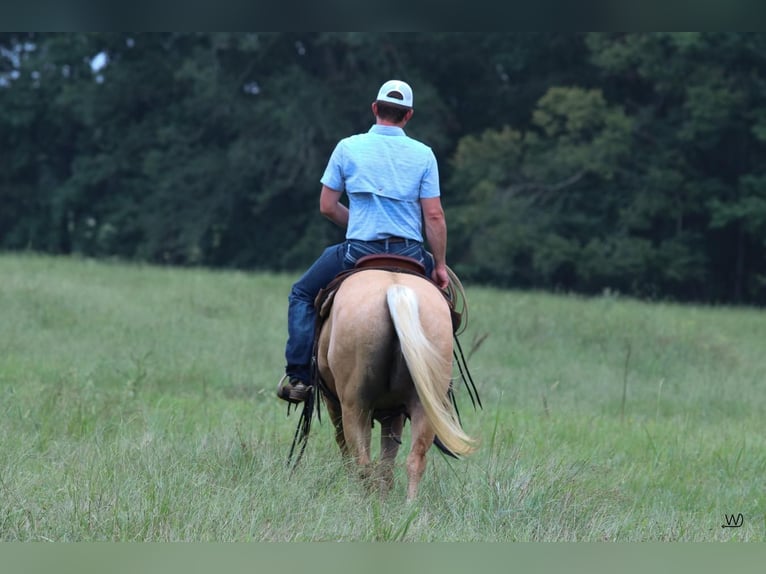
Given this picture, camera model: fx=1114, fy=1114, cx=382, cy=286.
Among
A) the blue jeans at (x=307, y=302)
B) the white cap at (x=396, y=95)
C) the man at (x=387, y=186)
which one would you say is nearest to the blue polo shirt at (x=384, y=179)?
the man at (x=387, y=186)

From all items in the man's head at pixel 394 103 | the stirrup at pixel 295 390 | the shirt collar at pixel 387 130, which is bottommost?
the stirrup at pixel 295 390

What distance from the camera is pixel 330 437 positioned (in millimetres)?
8008

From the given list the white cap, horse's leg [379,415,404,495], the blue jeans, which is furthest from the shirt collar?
horse's leg [379,415,404,495]

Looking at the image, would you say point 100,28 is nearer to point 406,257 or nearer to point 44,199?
point 406,257

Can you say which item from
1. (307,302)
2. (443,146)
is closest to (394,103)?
(307,302)

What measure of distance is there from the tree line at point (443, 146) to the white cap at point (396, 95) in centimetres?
2116

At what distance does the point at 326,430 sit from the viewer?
8539mm

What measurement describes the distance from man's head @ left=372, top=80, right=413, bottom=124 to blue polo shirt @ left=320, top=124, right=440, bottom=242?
0.07m

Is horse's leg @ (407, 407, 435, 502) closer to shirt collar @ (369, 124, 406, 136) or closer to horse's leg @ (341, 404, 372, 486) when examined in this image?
horse's leg @ (341, 404, 372, 486)

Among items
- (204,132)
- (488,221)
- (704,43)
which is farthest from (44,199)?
(704,43)

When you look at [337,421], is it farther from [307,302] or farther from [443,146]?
[443,146]

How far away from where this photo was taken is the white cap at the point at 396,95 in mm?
6586

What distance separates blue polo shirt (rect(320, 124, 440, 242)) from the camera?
259 inches

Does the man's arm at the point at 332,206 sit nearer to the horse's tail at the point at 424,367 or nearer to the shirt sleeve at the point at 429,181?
the shirt sleeve at the point at 429,181
